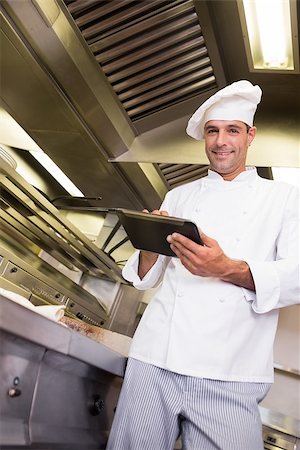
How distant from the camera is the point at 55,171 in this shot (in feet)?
9.89

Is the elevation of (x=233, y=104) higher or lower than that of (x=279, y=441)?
higher

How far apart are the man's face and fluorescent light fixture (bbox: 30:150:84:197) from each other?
5.46ft

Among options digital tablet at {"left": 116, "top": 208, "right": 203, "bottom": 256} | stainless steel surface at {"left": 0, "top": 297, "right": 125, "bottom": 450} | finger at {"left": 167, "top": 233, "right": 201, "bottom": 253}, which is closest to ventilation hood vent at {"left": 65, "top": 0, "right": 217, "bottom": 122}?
digital tablet at {"left": 116, "top": 208, "right": 203, "bottom": 256}

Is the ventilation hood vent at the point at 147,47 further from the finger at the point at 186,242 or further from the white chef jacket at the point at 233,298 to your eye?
the finger at the point at 186,242

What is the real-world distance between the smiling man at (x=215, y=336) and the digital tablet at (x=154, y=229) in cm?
2

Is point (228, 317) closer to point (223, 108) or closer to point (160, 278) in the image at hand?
point (160, 278)

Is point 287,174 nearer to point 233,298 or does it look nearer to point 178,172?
point 178,172

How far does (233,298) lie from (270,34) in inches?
44.2

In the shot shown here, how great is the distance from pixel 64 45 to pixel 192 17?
0.51 metres

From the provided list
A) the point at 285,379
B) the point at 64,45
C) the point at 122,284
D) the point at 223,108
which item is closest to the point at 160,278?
the point at 223,108

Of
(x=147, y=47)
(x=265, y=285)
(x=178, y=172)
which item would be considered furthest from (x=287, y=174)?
(x=265, y=285)

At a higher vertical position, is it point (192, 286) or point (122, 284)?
point (122, 284)

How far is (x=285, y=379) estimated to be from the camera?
178 cm

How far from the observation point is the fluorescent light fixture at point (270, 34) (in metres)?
1.57
